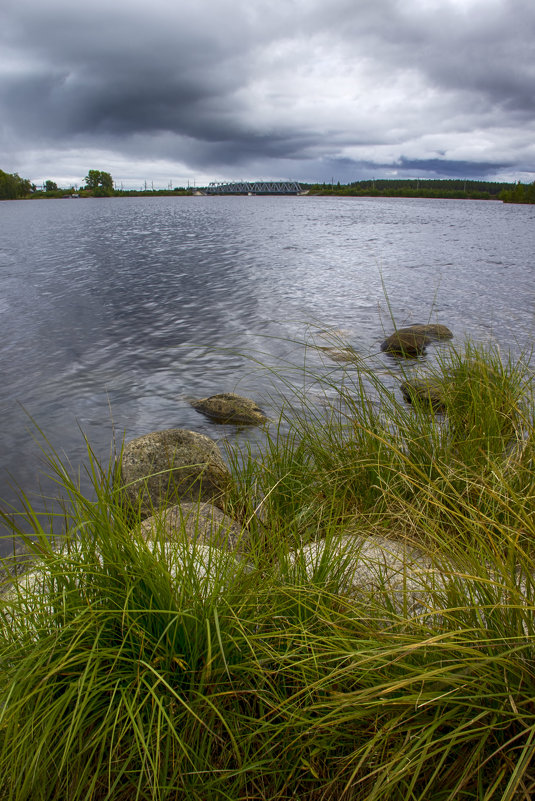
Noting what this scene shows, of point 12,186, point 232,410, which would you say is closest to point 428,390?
point 232,410

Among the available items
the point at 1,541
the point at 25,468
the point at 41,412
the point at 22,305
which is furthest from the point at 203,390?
the point at 22,305

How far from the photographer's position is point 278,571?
256 centimetres

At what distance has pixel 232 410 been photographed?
8609mm

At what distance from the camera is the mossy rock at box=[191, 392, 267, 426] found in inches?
324

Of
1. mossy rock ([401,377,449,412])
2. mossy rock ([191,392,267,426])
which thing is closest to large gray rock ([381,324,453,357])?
mossy rock ([191,392,267,426])

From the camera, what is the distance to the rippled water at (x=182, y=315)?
9.41m

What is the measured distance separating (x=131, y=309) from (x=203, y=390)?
8.97 meters

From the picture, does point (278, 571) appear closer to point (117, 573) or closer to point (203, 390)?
point (117, 573)

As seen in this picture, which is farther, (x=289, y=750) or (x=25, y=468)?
(x=25, y=468)

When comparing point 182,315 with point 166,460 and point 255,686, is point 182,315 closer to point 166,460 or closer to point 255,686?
point 166,460

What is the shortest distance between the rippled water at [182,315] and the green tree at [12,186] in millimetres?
142840

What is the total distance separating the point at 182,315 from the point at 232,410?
9508 millimetres

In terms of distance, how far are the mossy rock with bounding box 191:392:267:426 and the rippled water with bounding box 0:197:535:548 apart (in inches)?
8.4

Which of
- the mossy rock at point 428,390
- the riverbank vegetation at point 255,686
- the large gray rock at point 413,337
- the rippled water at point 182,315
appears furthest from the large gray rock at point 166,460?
the large gray rock at point 413,337
